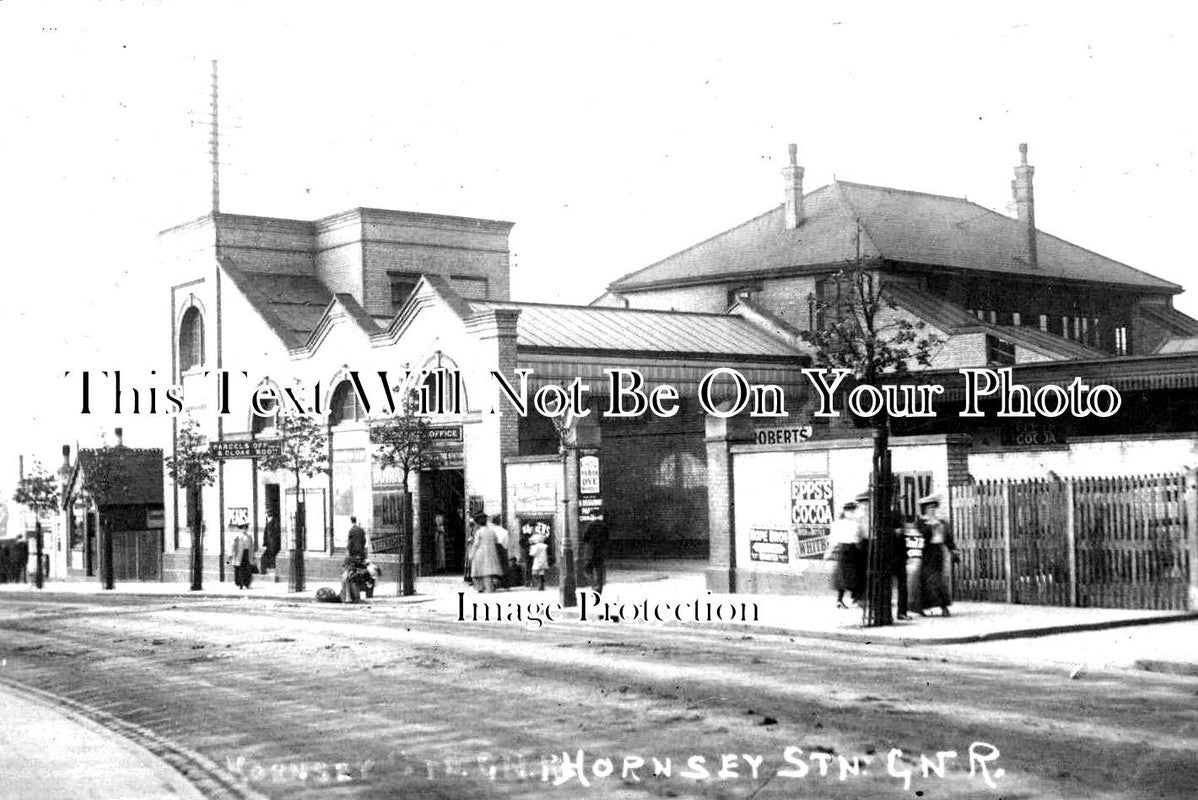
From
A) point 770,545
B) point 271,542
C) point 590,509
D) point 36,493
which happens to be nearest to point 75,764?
point 770,545

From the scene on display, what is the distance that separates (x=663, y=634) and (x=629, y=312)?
70.2 feet

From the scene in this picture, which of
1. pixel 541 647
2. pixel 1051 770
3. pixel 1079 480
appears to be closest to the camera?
pixel 1051 770

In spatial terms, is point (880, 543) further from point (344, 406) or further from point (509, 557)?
point (344, 406)

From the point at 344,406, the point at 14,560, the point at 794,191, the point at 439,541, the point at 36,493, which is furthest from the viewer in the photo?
the point at 14,560

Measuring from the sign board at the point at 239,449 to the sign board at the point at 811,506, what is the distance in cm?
1842

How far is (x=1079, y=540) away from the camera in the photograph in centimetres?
2173

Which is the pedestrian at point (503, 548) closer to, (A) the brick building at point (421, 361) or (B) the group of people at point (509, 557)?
(B) the group of people at point (509, 557)

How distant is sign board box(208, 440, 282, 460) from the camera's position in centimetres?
4016

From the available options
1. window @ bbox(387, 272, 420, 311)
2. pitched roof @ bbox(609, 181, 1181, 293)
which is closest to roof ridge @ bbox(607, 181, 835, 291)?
pitched roof @ bbox(609, 181, 1181, 293)

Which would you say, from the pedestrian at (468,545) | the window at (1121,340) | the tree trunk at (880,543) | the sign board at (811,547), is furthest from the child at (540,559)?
the window at (1121,340)

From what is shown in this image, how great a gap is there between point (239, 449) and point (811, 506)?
20.3 metres

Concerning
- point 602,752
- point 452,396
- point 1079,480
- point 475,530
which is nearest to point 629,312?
point 452,396

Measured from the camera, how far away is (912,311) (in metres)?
46.0

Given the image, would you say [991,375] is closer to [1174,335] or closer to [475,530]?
[475,530]
